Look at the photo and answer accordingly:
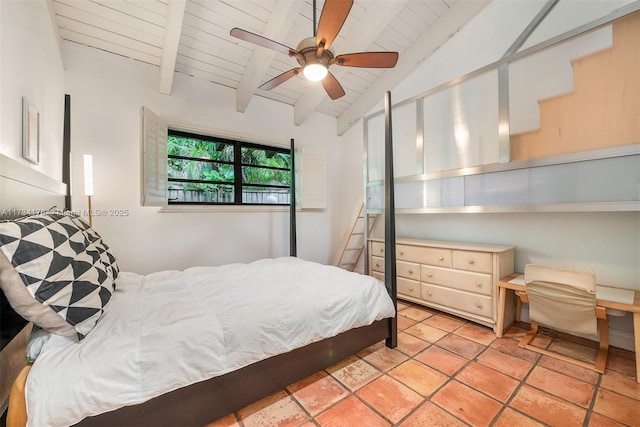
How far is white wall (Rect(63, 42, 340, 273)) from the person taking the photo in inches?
98.3

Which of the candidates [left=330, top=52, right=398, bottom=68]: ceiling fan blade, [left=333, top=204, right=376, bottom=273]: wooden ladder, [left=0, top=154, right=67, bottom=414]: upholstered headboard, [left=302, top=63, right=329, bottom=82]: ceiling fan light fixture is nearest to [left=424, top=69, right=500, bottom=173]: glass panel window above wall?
[left=330, top=52, right=398, bottom=68]: ceiling fan blade

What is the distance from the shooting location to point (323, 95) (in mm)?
3480

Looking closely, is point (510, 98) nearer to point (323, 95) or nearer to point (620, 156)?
point (620, 156)

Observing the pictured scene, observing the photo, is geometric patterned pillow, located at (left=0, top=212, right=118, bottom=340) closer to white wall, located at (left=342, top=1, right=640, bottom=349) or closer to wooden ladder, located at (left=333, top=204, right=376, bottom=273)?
wooden ladder, located at (left=333, top=204, right=376, bottom=273)

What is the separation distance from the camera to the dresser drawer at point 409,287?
2840mm

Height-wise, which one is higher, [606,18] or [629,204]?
[606,18]

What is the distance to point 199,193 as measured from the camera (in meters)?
3.29

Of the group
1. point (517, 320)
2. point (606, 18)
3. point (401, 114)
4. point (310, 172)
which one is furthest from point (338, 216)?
point (606, 18)

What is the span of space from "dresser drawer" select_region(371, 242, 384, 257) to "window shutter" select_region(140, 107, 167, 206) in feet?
8.16

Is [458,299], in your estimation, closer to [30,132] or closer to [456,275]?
[456,275]

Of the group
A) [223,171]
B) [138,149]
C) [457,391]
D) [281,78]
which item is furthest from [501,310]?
[138,149]

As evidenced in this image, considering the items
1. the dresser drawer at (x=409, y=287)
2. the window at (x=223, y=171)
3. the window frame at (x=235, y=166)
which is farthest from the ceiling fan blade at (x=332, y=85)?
the dresser drawer at (x=409, y=287)

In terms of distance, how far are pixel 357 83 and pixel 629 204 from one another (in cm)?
309

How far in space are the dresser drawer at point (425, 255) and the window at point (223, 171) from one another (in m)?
1.90
